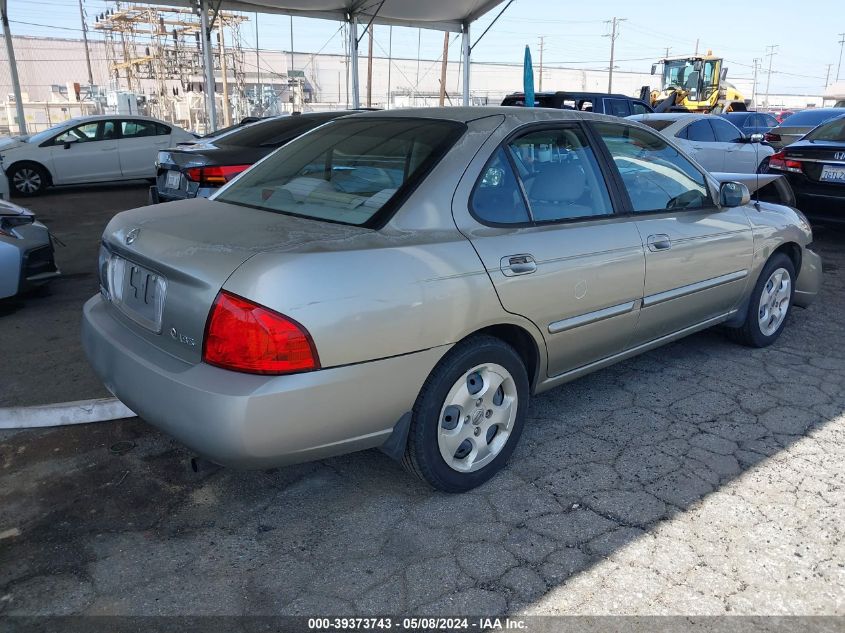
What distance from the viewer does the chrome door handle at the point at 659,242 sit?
11.1ft

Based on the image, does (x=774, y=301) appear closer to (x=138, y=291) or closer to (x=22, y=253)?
(x=138, y=291)

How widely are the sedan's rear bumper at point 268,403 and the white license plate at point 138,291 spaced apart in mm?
108

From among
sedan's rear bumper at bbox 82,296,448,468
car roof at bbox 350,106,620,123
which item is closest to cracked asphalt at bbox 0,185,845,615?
sedan's rear bumper at bbox 82,296,448,468

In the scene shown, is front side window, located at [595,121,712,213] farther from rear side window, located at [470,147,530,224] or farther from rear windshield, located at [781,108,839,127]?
rear windshield, located at [781,108,839,127]

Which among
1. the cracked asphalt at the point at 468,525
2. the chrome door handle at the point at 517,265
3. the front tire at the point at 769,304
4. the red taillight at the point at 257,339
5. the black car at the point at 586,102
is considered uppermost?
the black car at the point at 586,102

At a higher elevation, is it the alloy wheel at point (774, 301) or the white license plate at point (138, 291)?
the white license plate at point (138, 291)

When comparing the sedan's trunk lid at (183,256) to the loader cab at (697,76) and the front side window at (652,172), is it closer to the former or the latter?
the front side window at (652,172)

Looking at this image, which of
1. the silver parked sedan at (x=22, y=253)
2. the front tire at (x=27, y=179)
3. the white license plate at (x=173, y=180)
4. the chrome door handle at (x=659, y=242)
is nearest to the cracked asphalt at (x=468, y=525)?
the chrome door handle at (x=659, y=242)

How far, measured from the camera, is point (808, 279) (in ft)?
15.9

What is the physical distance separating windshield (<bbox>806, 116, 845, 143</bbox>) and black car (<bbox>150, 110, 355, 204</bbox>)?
560 centimetres

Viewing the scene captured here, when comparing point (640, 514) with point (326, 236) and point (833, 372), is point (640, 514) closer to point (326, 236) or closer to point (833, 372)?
point (326, 236)

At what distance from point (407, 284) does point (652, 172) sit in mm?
2016

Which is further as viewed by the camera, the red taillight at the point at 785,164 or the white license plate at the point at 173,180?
the red taillight at the point at 785,164

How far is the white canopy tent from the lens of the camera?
43.2 feet
